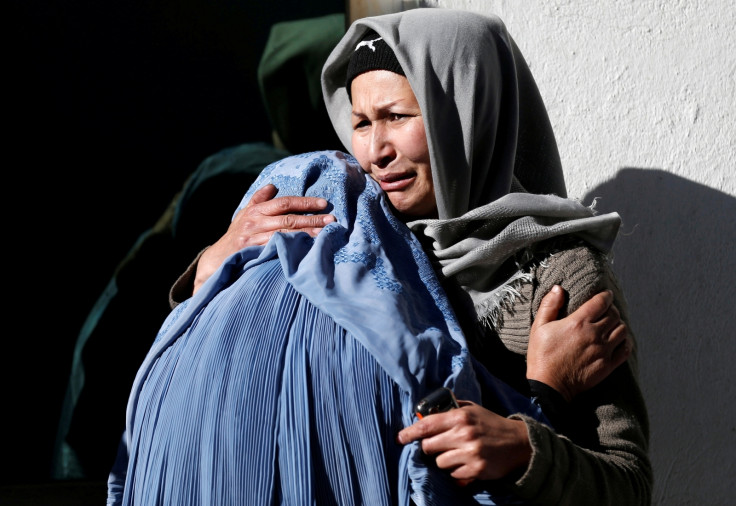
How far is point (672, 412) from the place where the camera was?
8.82 feet

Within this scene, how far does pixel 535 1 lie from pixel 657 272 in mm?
1027

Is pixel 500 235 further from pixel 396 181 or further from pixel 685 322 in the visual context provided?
pixel 685 322

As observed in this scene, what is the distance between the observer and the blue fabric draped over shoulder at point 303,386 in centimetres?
145

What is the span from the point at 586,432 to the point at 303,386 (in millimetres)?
632

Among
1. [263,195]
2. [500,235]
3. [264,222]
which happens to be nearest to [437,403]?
[500,235]

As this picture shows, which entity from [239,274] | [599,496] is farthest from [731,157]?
[239,274]

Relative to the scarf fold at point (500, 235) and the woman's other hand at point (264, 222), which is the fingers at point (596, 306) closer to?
the scarf fold at point (500, 235)

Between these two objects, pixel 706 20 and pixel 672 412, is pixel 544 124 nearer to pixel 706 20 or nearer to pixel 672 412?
pixel 706 20

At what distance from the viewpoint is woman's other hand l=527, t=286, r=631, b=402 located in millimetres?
1665

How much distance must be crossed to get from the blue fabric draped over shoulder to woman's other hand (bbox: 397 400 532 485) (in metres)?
0.04

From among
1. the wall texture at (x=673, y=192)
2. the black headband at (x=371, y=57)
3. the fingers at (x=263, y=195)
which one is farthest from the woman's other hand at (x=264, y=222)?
the wall texture at (x=673, y=192)

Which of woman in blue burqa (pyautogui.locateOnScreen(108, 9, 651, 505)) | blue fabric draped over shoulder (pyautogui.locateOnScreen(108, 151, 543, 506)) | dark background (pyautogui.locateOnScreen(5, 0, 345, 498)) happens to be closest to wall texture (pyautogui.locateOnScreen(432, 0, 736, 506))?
woman in blue burqa (pyautogui.locateOnScreen(108, 9, 651, 505))

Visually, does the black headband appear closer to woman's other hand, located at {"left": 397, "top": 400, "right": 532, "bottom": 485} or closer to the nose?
the nose

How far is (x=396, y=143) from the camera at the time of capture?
189cm
